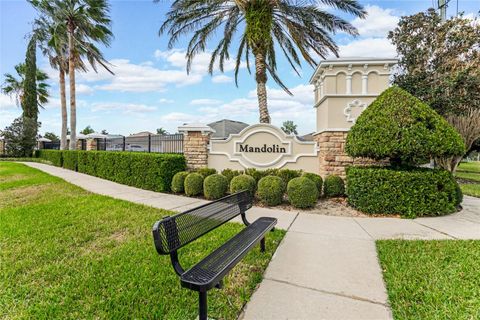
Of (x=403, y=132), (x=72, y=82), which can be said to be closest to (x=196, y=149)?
(x=403, y=132)

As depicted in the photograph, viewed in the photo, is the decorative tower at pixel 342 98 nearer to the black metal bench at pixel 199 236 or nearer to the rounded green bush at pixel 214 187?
the rounded green bush at pixel 214 187

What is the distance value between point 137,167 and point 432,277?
25.4 ft

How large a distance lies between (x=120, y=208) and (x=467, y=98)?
12.1 meters

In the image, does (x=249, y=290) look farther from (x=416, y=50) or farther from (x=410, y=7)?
(x=410, y=7)

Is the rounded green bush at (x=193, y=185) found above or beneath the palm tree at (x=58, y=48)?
beneath

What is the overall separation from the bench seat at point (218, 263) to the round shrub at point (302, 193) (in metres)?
2.82

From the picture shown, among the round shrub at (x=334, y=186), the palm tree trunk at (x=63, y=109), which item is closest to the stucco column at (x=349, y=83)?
the round shrub at (x=334, y=186)

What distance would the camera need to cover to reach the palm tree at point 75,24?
17.0 metres

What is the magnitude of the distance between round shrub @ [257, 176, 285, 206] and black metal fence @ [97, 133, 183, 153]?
4338mm

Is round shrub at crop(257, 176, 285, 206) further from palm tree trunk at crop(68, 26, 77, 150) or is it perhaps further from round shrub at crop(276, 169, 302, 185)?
palm tree trunk at crop(68, 26, 77, 150)

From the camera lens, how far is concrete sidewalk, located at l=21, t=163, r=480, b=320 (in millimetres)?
2258

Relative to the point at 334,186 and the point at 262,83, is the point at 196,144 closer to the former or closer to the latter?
the point at 262,83

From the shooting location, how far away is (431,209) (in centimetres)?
521

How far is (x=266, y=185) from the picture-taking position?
6090mm
